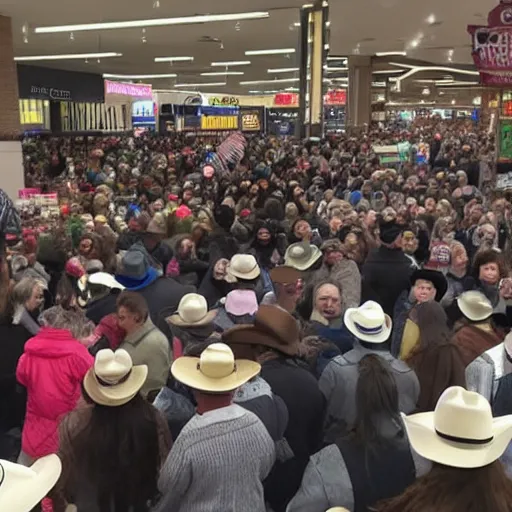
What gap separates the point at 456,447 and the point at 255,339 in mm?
1520

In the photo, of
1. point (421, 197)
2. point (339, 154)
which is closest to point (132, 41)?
point (339, 154)

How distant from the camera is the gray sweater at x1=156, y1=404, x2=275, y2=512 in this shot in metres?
2.77

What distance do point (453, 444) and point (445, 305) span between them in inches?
126

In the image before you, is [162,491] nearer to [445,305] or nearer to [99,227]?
[445,305]

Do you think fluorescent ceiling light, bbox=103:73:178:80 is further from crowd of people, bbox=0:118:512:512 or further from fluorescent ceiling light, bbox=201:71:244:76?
crowd of people, bbox=0:118:512:512

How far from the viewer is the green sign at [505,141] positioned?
1132 centimetres

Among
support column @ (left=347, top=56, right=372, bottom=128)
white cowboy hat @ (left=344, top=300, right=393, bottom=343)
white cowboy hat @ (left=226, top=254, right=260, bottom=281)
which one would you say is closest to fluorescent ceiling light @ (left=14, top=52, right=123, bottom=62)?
support column @ (left=347, top=56, right=372, bottom=128)

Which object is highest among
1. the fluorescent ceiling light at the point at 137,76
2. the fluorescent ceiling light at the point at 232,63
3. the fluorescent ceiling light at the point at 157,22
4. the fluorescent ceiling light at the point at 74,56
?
the fluorescent ceiling light at the point at 157,22

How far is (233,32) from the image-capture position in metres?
15.1

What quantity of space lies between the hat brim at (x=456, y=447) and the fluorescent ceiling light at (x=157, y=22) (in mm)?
11135

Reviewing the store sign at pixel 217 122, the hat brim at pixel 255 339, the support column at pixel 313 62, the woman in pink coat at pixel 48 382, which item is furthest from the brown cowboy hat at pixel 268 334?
the store sign at pixel 217 122

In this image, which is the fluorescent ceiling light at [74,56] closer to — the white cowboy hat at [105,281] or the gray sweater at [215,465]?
the white cowboy hat at [105,281]

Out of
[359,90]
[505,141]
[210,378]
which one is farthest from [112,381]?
[359,90]

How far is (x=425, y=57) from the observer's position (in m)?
23.0
